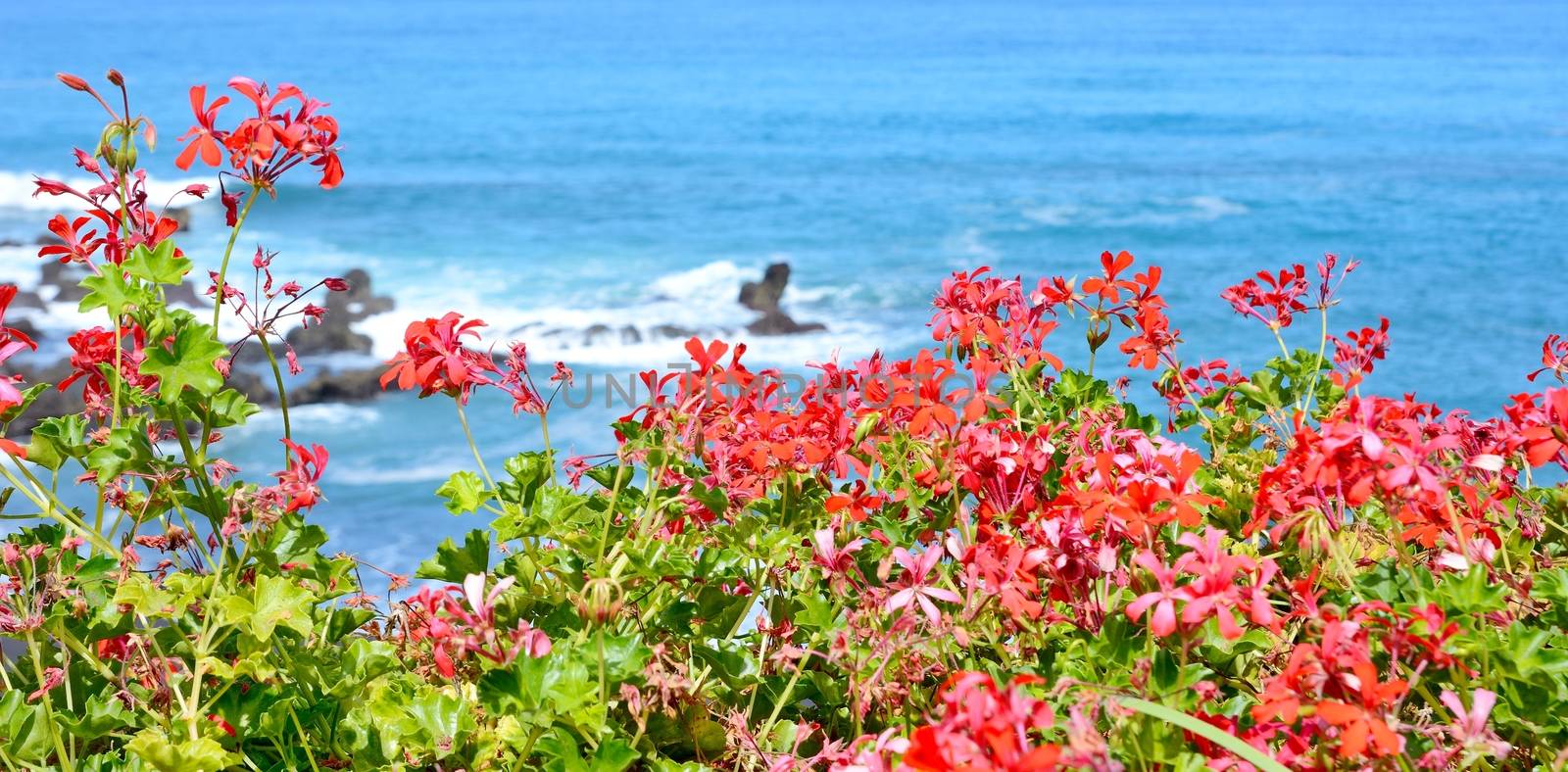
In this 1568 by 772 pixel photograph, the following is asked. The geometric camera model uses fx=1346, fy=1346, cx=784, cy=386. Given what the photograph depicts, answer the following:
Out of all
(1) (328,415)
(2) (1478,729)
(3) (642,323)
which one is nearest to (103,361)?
(2) (1478,729)

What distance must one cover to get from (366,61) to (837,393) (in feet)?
142

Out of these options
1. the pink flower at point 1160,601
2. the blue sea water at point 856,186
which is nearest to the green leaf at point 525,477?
the pink flower at point 1160,601

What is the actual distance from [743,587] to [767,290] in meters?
12.7

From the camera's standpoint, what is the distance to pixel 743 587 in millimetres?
1854

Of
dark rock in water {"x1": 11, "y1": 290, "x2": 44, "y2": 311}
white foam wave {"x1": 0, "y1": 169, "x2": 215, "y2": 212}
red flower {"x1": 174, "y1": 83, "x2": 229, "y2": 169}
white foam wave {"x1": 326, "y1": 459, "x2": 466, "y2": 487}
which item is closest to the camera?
red flower {"x1": 174, "y1": 83, "x2": 229, "y2": 169}

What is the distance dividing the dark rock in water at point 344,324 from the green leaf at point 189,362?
999cm

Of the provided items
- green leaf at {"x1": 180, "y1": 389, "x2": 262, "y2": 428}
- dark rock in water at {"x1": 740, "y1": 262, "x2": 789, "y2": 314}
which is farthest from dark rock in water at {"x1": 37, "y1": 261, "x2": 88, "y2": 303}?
green leaf at {"x1": 180, "y1": 389, "x2": 262, "y2": 428}

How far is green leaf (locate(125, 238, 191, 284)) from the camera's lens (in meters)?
1.51

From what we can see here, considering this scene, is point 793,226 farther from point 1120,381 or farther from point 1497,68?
point 1497,68

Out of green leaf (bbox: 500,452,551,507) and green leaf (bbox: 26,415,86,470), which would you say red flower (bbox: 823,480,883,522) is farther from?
green leaf (bbox: 26,415,86,470)

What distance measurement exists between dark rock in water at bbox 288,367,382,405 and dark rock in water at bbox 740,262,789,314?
15.0 feet

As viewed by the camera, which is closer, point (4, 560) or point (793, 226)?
point (4, 560)

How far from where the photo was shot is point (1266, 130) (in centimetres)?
2484

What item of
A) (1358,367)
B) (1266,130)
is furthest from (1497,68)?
(1358,367)
